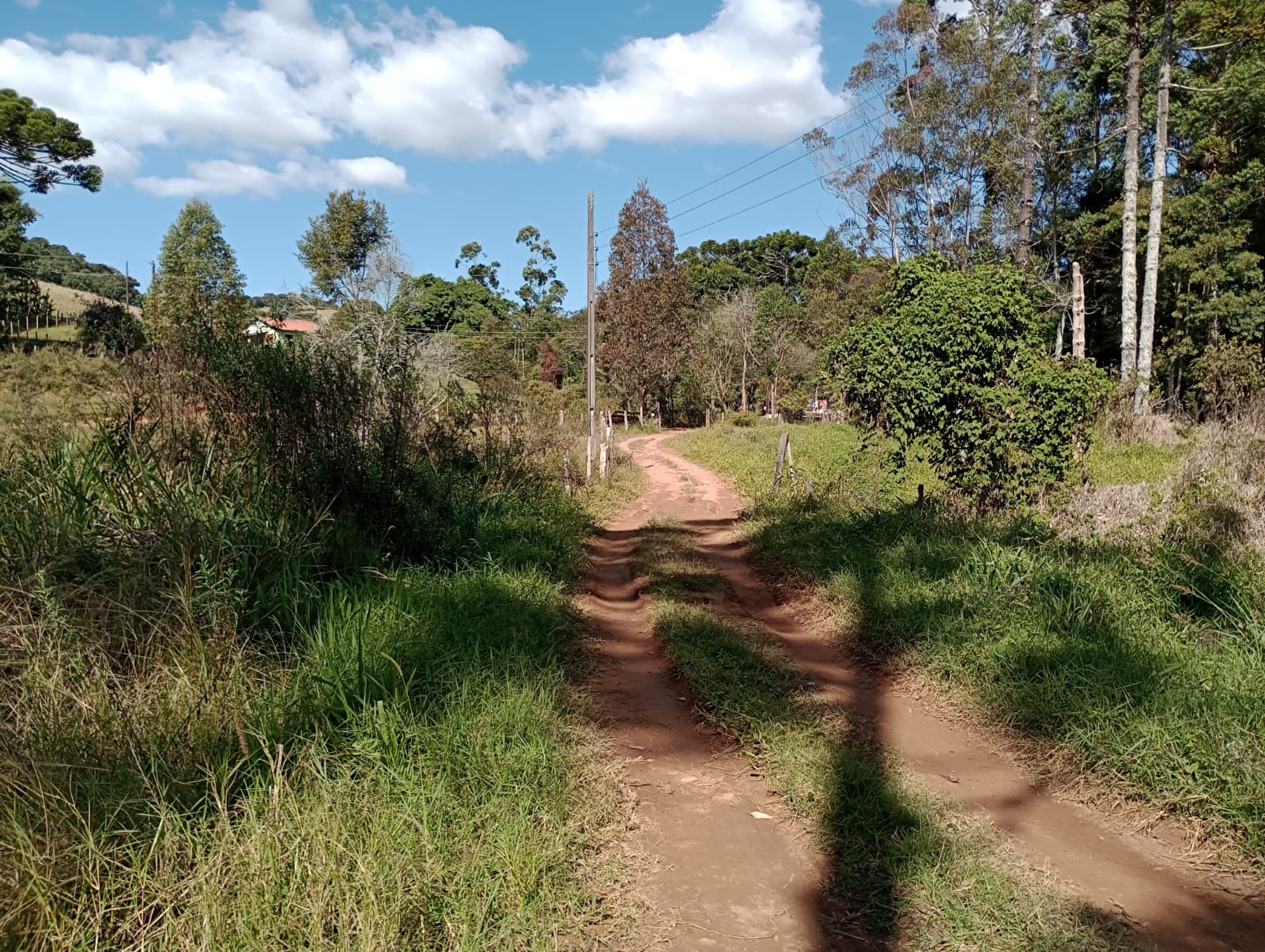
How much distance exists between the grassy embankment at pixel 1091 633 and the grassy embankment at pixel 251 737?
263cm

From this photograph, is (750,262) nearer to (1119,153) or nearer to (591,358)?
(1119,153)

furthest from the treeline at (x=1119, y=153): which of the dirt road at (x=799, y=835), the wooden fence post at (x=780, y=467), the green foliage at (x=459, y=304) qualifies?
the green foliage at (x=459, y=304)

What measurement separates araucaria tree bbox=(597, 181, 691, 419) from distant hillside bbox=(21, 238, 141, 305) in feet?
91.9

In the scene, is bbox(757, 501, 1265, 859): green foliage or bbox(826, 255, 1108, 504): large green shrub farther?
bbox(826, 255, 1108, 504): large green shrub

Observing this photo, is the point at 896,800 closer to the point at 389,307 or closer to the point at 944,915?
the point at 944,915

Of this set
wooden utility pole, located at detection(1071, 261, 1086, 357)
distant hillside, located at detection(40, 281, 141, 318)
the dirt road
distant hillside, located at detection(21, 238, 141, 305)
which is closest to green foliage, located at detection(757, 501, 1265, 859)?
the dirt road

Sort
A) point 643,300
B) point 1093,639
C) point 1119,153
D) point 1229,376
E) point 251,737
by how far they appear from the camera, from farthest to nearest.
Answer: point 643,300 → point 1119,153 → point 1229,376 → point 1093,639 → point 251,737

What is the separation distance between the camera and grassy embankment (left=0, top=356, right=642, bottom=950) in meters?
2.53

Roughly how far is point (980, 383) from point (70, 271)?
74.5 m

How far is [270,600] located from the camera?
15.2 feet

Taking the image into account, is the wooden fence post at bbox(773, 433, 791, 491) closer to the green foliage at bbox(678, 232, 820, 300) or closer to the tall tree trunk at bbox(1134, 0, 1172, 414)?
the tall tree trunk at bbox(1134, 0, 1172, 414)

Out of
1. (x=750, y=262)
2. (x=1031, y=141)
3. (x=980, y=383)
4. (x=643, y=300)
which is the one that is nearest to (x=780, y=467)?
(x=980, y=383)

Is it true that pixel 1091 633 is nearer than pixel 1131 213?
Yes

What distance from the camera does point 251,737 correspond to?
3387 mm
